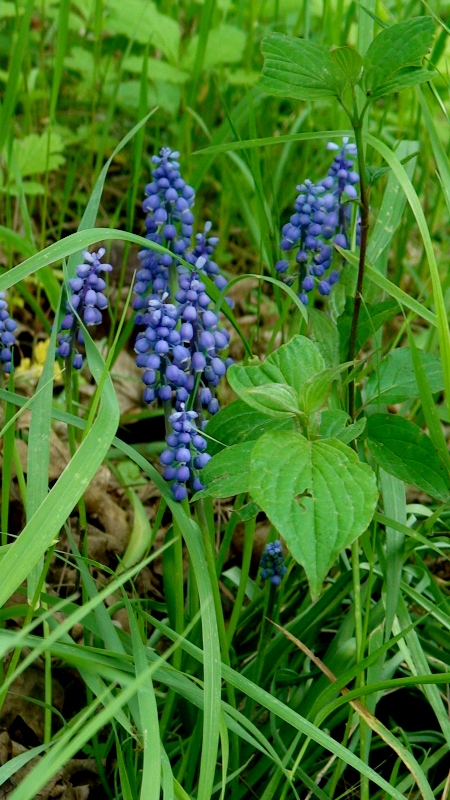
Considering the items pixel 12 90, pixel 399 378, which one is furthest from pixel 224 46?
pixel 399 378

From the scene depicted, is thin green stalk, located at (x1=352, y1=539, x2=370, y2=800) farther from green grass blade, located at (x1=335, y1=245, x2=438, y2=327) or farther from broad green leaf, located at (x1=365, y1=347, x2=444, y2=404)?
green grass blade, located at (x1=335, y1=245, x2=438, y2=327)

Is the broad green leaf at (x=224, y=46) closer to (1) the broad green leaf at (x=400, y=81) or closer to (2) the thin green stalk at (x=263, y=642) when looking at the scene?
(1) the broad green leaf at (x=400, y=81)

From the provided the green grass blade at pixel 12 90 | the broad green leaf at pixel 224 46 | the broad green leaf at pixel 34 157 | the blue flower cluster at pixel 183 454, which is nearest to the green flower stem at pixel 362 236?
the blue flower cluster at pixel 183 454

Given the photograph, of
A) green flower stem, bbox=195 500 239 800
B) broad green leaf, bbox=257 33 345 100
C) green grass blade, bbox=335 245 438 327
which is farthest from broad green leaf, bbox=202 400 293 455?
broad green leaf, bbox=257 33 345 100

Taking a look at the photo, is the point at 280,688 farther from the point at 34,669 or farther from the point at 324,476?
the point at 324,476

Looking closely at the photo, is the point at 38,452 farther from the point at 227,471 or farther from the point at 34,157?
the point at 34,157

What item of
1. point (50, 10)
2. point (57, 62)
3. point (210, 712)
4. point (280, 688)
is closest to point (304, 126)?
point (50, 10)
